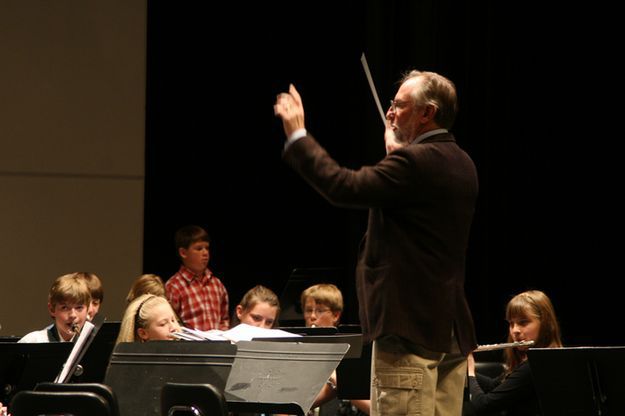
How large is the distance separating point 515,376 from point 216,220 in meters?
3.33

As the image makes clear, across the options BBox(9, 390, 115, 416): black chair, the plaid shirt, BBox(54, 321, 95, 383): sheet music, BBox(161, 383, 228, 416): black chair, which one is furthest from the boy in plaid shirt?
BBox(9, 390, 115, 416): black chair

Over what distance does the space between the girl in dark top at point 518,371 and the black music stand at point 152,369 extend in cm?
150

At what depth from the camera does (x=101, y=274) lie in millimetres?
6887

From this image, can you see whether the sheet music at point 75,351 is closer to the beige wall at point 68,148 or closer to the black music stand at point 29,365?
the black music stand at point 29,365

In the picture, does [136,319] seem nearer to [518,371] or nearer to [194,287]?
[518,371]

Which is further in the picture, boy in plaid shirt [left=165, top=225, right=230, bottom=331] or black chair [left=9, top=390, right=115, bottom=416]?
boy in plaid shirt [left=165, top=225, right=230, bottom=331]

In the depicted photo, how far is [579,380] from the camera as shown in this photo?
386cm

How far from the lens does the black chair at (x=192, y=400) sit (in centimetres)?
326

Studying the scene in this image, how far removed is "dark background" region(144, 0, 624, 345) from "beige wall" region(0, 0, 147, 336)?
20 cm

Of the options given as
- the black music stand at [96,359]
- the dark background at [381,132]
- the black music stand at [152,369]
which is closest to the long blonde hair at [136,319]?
the black music stand at [96,359]

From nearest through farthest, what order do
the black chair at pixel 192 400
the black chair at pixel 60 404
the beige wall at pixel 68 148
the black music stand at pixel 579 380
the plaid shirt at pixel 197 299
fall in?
the black chair at pixel 60 404 < the black chair at pixel 192 400 < the black music stand at pixel 579 380 < the plaid shirt at pixel 197 299 < the beige wall at pixel 68 148

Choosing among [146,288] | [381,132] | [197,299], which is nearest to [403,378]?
[146,288]

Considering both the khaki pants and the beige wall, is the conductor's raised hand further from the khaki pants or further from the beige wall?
the beige wall

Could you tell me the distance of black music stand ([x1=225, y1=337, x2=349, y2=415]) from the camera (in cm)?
343
